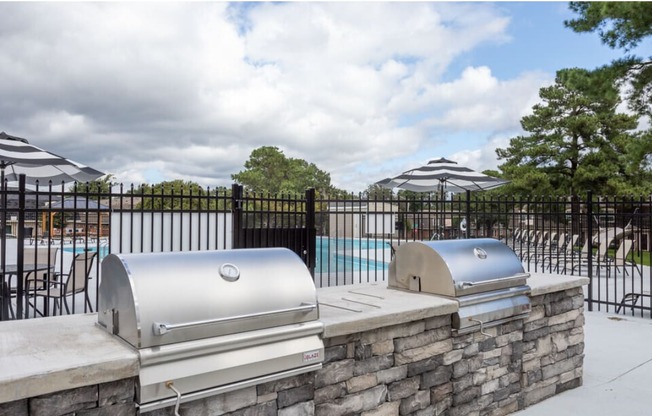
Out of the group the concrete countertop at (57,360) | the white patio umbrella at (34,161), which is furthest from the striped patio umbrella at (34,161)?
the concrete countertop at (57,360)

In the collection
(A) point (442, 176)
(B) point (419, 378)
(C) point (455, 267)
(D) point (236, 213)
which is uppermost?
(A) point (442, 176)

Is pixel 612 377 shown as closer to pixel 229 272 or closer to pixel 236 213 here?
pixel 229 272

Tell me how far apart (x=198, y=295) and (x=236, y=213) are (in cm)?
400

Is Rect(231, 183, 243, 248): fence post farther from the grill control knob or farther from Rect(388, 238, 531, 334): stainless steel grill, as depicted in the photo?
the grill control knob

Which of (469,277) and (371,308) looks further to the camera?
(469,277)

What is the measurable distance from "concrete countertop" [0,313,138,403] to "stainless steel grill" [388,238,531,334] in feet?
6.32

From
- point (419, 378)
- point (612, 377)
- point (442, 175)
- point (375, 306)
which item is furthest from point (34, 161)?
point (612, 377)

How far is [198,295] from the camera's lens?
72.8 inches

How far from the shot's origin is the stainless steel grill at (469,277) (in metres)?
2.88

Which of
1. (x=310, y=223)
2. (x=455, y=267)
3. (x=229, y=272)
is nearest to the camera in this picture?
(x=229, y=272)

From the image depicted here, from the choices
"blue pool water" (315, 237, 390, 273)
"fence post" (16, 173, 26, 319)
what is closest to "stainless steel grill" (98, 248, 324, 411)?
"fence post" (16, 173, 26, 319)

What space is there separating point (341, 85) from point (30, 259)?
10.4 meters

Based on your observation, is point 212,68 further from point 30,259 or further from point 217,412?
point 217,412

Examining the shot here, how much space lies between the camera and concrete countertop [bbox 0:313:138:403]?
1465 mm
